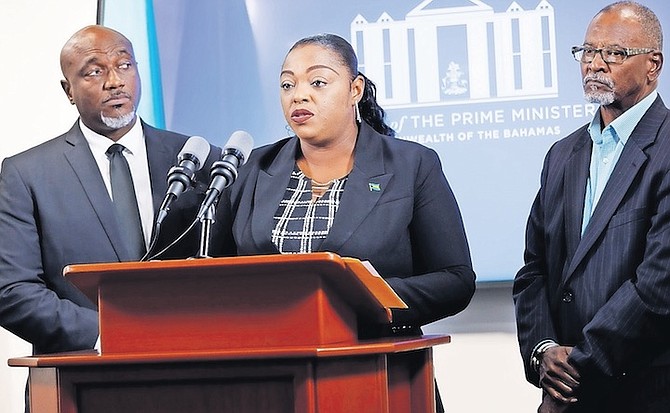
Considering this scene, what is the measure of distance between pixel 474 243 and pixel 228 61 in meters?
1.23

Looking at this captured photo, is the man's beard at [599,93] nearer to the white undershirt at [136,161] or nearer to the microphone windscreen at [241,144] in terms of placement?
the microphone windscreen at [241,144]

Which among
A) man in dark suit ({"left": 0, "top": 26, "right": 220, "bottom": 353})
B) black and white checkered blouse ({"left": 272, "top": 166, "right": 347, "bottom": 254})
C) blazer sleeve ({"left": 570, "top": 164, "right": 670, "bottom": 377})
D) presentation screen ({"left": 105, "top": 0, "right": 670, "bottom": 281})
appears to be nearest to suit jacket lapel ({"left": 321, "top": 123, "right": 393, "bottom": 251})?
black and white checkered blouse ({"left": 272, "top": 166, "right": 347, "bottom": 254})

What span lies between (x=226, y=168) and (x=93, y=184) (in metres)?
1.02

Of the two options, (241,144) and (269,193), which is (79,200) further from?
(241,144)

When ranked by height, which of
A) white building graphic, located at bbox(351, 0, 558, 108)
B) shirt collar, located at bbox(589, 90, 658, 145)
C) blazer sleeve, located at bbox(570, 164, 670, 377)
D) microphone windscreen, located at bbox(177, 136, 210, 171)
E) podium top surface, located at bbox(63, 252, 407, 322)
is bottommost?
blazer sleeve, located at bbox(570, 164, 670, 377)

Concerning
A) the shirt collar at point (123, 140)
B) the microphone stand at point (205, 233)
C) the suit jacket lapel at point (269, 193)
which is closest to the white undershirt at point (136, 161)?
the shirt collar at point (123, 140)

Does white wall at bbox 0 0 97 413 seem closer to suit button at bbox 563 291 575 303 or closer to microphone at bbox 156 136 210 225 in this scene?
microphone at bbox 156 136 210 225

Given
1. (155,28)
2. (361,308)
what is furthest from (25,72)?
(361,308)

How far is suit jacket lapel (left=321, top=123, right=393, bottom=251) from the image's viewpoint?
2.67 m

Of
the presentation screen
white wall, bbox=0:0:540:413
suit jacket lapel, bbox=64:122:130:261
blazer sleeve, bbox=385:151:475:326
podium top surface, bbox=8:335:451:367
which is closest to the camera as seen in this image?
podium top surface, bbox=8:335:451:367

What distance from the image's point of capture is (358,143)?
9.42 feet

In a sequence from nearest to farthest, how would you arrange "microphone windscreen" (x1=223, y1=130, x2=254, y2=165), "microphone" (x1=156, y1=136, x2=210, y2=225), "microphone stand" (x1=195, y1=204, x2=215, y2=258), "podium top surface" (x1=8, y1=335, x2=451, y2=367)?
"podium top surface" (x1=8, y1=335, x2=451, y2=367), "microphone stand" (x1=195, y1=204, x2=215, y2=258), "microphone" (x1=156, y1=136, x2=210, y2=225), "microphone windscreen" (x1=223, y1=130, x2=254, y2=165)

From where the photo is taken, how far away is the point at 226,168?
2.27 m

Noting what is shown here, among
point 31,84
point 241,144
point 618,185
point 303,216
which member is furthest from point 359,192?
point 31,84
